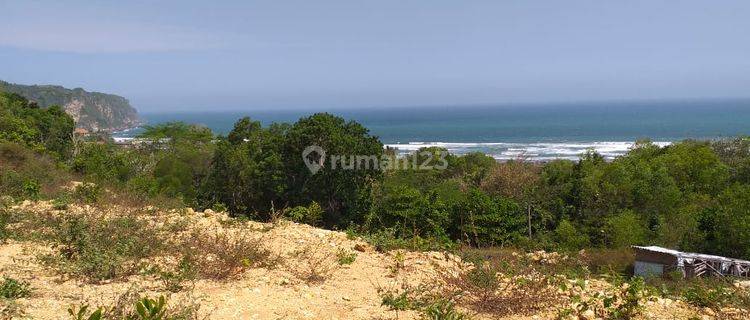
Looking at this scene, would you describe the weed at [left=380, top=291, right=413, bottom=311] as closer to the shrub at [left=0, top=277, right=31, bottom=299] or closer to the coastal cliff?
the shrub at [left=0, top=277, right=31, bottom=299]

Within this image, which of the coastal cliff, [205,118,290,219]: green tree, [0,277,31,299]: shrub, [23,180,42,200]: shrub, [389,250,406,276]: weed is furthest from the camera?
the coastal cliff

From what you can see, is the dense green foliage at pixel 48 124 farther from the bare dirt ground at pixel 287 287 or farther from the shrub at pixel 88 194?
the bare dirt ground at pixel 287 287

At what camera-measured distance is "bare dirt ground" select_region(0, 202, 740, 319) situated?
3.89m

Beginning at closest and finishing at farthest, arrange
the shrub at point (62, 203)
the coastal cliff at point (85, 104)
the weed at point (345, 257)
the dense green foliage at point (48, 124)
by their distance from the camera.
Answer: the weed at point (345, 257) < the shrub at point (62, 203) < the dense green foliage at point (48, 124) < the coastal cliff at point (85, 104)

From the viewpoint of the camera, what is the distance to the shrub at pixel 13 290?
12.4 ft

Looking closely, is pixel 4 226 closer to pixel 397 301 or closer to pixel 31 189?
pixel 31 189

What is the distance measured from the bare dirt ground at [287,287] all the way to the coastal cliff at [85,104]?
3597 inches

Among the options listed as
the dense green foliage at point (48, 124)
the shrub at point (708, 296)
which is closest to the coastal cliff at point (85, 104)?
the dense green foliage at point (48, 124)

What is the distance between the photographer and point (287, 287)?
4.59 meters

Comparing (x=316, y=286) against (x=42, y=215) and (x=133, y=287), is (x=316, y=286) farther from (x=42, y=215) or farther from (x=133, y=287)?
(x=42, y=215)

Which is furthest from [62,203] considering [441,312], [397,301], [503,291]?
[503,291]

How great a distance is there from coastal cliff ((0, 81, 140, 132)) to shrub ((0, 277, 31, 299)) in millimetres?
92108

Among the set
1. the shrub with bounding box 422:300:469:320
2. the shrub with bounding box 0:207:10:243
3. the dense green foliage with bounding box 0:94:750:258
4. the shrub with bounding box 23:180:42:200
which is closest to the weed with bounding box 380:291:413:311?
the shrub with bounding box 422:300:469:320

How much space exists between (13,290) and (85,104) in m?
135
